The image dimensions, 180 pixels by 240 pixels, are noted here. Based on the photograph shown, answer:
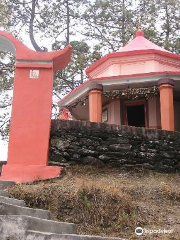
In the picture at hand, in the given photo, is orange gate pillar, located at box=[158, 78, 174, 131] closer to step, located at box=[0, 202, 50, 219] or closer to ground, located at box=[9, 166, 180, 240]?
ground, located at box=[9, 166, 180, 240]

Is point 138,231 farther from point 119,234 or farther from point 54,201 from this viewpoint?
point 54,201

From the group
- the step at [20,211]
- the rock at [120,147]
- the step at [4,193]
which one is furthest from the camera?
the rock at [120,147]

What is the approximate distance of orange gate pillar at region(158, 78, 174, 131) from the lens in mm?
9999

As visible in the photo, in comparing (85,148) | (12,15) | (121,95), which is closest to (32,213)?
(85,148)

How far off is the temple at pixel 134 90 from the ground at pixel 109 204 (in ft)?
13.9

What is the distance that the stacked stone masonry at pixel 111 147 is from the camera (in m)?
7.17

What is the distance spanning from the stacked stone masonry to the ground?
2.84 feet

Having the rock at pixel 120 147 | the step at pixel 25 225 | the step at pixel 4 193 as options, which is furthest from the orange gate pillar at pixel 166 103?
the step at pixel 25 225

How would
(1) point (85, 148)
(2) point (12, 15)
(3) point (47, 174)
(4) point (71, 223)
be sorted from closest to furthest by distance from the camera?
(4) point (71, 223), (3) point (47, 174), (1) point (85, 148), (2) point (12, 15)

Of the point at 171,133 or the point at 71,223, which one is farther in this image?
the point at 171,133

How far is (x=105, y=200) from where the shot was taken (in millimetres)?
5207

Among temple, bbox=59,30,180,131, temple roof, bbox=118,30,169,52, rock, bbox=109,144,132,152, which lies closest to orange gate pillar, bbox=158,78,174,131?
temple, bbox=59,30,180,131

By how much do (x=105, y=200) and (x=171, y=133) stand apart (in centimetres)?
328

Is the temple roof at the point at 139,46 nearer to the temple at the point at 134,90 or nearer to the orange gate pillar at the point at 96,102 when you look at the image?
the temple at the point at 134,90
